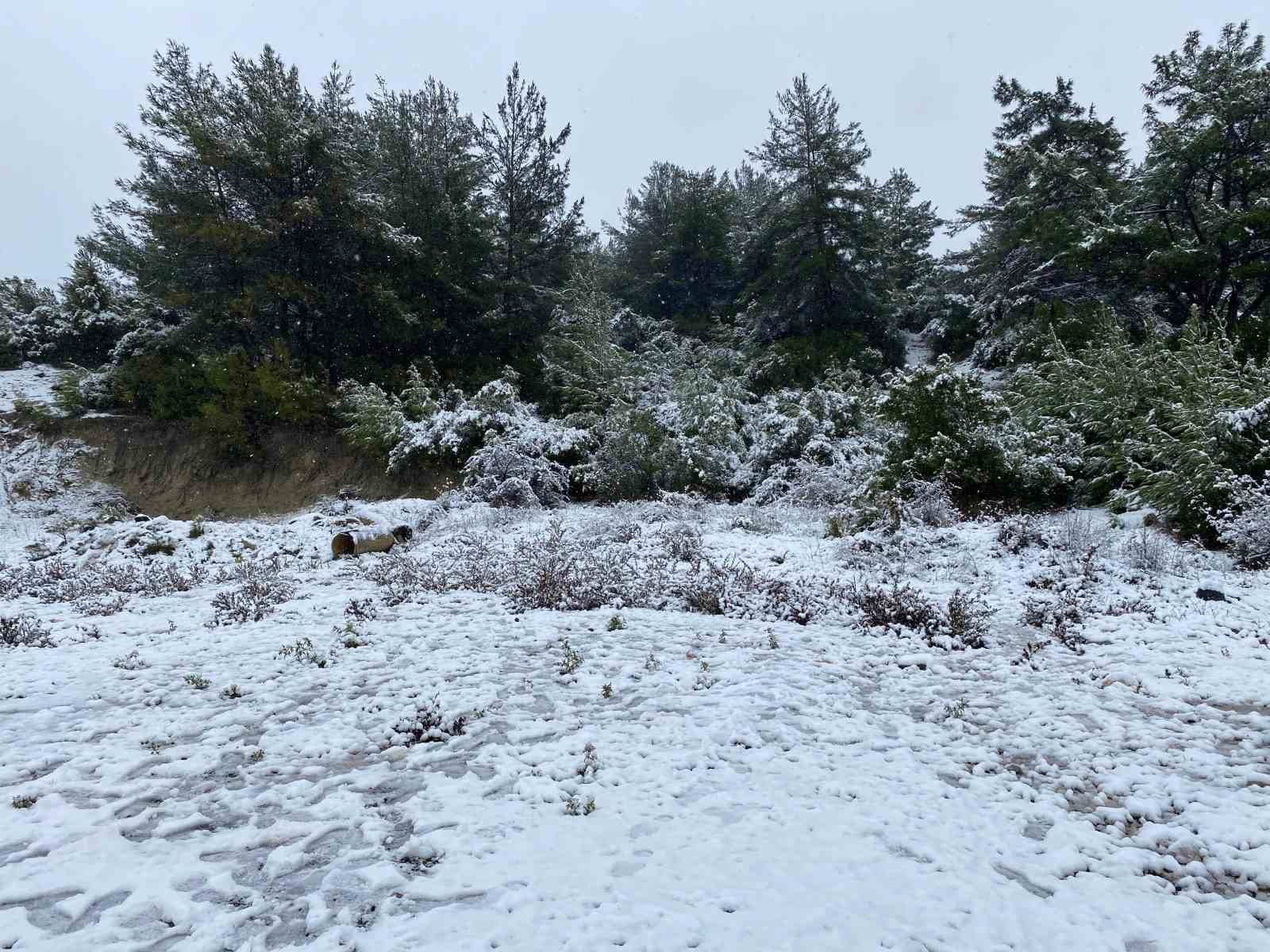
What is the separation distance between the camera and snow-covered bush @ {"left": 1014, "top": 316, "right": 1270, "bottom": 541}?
7.39 m

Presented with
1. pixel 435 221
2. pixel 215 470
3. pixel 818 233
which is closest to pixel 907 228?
pixel 818 233

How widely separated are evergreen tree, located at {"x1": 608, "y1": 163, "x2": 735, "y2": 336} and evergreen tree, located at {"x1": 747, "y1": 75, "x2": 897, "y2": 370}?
3.61 m

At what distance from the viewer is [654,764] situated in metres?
3.63

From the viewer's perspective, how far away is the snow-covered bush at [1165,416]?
291 inches

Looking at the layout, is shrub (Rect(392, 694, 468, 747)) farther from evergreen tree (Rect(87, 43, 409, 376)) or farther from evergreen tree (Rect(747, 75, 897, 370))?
evergreen tree (Rect(747, 75, 897, 370))

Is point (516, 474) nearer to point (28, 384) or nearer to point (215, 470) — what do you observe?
point (215, 470)

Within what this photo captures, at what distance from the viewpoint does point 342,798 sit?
3322 mm

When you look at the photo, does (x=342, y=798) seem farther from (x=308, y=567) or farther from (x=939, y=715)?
(x=308, y=567)

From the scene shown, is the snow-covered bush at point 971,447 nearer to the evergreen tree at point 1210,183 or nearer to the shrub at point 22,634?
the evergreen tree at point 1210,183

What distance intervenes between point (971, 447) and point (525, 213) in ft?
49.8

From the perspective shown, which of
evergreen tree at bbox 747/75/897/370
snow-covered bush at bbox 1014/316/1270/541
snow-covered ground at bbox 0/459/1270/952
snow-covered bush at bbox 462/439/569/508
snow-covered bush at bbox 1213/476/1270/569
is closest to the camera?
snow-covered ground at bbox 0/459/1270/952

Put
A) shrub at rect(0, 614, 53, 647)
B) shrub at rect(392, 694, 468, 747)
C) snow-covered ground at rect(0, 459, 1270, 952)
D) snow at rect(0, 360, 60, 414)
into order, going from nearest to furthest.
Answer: snow-covered ground at rect(0, 459, 1270, 952) → shrub at rect(392, 694, 468, 747) → shrub at rect(0, 614, 53, 647) → snow at rect(0, 360, 60, 414)

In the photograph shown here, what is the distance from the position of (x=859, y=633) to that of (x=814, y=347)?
592 inches

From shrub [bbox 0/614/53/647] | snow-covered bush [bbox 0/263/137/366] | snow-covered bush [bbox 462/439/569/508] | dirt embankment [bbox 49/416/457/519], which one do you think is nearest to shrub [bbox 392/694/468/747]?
shrub [bbox 0/614/53/647]
